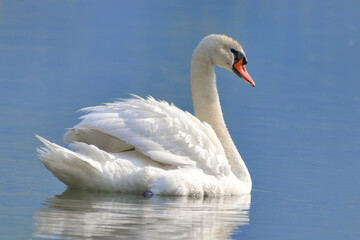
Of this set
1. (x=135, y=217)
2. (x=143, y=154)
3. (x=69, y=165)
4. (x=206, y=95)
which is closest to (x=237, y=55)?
(x=206, y=95)

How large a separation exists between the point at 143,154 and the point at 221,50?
184 centimetres

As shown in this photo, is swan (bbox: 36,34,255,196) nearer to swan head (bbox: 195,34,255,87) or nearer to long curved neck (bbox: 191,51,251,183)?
long curved neck (bbox: 191,51,251,183)

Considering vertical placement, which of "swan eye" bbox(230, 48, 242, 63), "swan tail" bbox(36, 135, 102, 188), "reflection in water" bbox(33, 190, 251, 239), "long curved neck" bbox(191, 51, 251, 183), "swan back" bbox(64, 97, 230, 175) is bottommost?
"reflection in water" bbox(33, 190, 251, 239)

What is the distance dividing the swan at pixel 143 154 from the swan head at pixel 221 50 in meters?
0.89

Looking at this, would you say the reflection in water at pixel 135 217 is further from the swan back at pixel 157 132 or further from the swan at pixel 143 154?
the swan back at pixel 157 132

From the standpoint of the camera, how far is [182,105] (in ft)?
49.1

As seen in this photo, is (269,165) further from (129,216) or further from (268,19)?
(268,19)

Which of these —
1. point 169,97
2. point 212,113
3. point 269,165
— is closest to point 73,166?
point 212,113

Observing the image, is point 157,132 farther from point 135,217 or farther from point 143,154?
point 135,217

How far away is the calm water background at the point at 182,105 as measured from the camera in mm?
8172

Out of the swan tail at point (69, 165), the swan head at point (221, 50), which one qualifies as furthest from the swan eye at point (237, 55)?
the swan tail at point (69, 165)

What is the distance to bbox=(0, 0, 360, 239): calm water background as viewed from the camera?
817cm

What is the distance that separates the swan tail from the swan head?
224 cm

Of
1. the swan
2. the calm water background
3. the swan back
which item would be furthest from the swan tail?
the swan back
